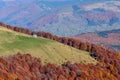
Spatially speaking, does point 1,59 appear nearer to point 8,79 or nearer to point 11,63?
point 11,63

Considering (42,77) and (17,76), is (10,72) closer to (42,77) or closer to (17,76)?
(17,76)

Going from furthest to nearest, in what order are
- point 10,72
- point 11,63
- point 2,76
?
1. point 11,63
2. point 10,72
3. point 2,76

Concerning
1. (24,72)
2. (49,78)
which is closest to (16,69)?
(24,72)

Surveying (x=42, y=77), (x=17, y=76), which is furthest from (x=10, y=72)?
(x=42, y=77)

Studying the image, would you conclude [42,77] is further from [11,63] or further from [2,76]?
[2,76]

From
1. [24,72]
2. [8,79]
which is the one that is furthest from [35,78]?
[8,79]

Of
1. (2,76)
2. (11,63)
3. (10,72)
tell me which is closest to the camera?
(2,76)

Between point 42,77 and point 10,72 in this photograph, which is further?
point 42,77

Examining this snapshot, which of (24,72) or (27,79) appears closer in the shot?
(27,79)
